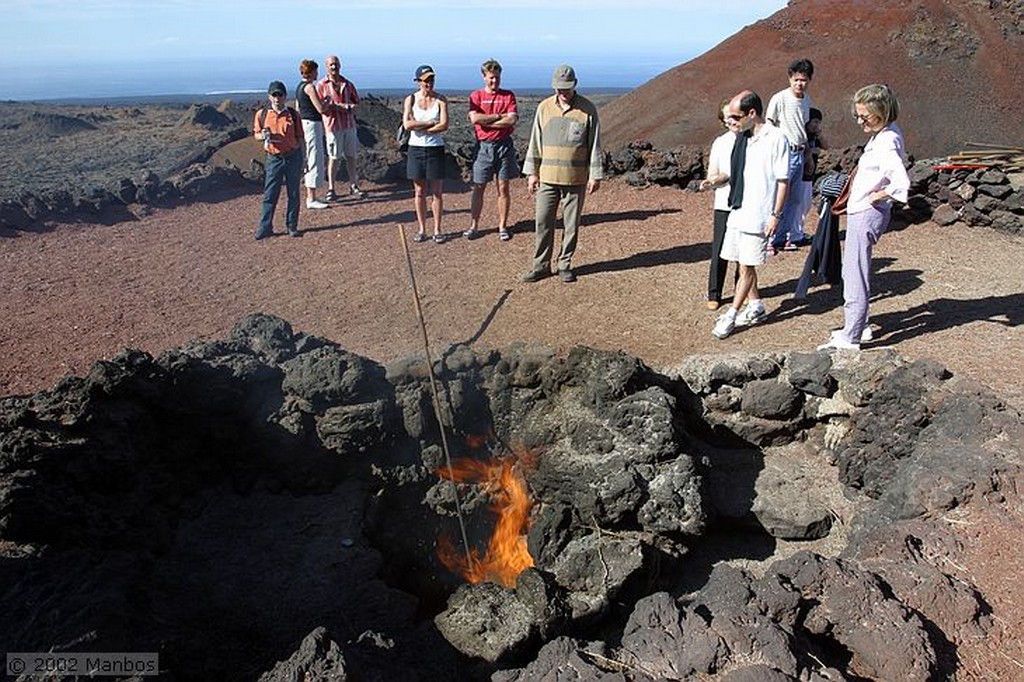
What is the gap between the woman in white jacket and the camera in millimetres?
6090

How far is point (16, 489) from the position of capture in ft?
15.8

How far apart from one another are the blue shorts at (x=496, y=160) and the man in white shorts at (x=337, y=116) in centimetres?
313

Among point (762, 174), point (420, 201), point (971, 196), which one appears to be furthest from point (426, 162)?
point (971, 196)

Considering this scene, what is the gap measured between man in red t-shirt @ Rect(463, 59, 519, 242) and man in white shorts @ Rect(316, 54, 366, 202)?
2938mm

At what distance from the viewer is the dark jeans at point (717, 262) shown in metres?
7.79

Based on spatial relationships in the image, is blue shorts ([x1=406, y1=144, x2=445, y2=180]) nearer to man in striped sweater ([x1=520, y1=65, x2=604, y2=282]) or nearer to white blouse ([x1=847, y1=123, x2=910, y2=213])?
man in striped sweater ([x1=520, y1=65, x2=604, y2=282])

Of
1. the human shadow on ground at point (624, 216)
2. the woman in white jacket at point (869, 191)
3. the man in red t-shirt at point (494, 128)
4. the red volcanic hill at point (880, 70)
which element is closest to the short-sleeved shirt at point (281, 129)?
the man in red t-shirt at point (494, 128)

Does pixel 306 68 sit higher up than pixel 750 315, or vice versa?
pixel 306 68

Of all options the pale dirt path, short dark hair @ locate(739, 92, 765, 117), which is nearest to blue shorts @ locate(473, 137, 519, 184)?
the pale dirt path

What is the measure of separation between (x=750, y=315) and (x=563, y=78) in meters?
3.13

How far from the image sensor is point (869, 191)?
634cm

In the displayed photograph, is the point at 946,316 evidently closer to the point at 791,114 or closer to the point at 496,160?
the point at 791,114

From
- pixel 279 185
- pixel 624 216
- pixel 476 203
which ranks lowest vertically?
pixel 624 216

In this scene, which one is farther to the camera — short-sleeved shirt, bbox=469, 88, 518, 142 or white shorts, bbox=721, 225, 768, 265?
short-sleeved shirt, bbox=469, 88, 518, 142
